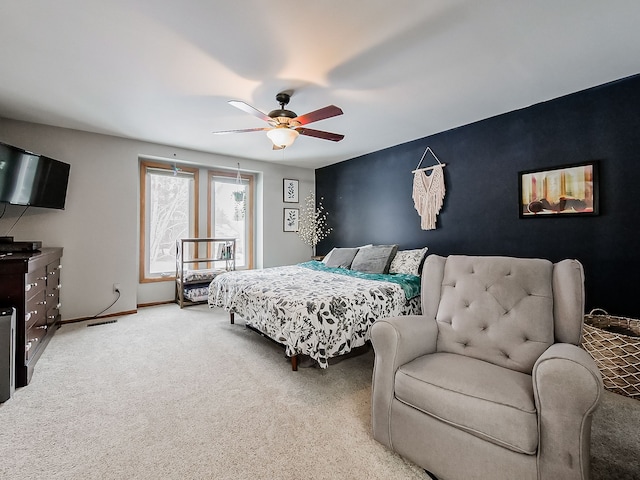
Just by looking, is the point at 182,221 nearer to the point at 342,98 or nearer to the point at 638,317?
the point at 342,98

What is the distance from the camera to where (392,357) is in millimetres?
1557

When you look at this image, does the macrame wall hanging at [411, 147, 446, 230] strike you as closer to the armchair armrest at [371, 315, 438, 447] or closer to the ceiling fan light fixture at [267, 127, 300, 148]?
the ceiling fan light fixture at [267, 127, 300, 148]

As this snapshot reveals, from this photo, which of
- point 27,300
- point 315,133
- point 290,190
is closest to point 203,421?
point 27,300

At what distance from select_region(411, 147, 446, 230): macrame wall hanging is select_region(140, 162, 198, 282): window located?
3.73 metres

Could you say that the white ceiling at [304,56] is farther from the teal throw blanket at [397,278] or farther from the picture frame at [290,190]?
the picture frame at [290,190]

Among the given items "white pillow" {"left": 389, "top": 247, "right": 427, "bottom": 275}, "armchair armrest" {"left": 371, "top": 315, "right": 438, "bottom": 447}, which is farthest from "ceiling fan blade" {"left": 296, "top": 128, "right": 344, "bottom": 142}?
"armchair armrest" {"left": 371, "top": 315, "right": 438, "bottom": 447}

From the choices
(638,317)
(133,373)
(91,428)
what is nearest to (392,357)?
(91,428)

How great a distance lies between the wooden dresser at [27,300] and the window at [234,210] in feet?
8.55

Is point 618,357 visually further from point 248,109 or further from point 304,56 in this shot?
point 248,109

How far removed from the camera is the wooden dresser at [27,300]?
2.23m

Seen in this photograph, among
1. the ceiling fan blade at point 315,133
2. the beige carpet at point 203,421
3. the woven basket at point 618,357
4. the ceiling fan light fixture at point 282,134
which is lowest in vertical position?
the beige carpet at point 203,421

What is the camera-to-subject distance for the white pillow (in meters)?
3.66

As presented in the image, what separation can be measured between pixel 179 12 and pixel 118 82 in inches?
50.0

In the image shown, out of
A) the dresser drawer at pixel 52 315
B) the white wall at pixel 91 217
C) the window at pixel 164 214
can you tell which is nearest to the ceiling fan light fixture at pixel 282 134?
the white wall at pixel 91 217
